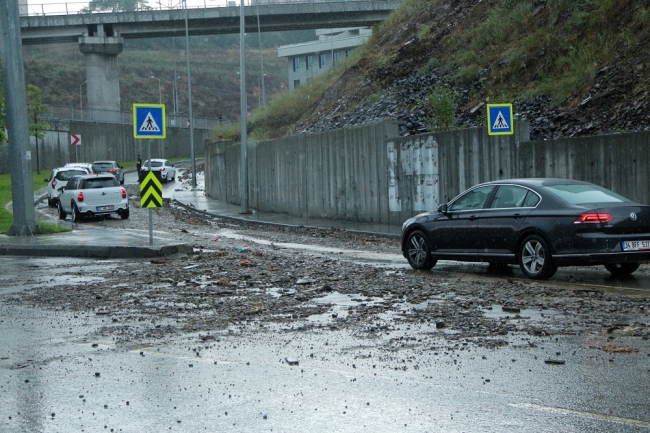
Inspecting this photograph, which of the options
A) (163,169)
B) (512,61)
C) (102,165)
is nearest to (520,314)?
(512,61)

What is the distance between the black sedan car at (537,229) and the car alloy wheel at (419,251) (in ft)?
0.05

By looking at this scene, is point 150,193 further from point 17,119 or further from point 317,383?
point 317,383

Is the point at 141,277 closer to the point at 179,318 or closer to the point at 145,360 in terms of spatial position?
the point at 179,318

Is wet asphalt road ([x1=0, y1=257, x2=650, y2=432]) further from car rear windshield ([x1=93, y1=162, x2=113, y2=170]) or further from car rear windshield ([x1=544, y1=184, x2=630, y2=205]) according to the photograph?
car rear windshield ([x1=93, y1=162, x2=113, y2=170])

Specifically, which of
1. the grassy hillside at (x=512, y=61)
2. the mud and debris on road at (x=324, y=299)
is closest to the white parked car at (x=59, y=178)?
the grassy hillside at (x=512, y=61)

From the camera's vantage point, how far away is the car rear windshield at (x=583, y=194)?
1388 cm

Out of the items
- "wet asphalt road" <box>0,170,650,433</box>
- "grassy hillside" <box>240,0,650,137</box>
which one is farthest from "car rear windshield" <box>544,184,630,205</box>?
"grassy hillside" <box>240,0,650,137</box>

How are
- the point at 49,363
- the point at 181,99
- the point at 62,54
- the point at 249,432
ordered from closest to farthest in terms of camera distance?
the point at 249,432 → the point at 49,363 → the point at 181,99 → the point at 62,54

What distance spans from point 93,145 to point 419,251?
225 ft

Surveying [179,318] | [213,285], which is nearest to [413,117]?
[213,285]

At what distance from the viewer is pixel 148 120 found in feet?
71.2

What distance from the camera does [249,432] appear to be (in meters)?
6.22

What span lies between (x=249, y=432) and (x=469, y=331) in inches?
156

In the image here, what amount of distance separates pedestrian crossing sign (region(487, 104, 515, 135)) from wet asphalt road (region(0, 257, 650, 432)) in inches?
481
